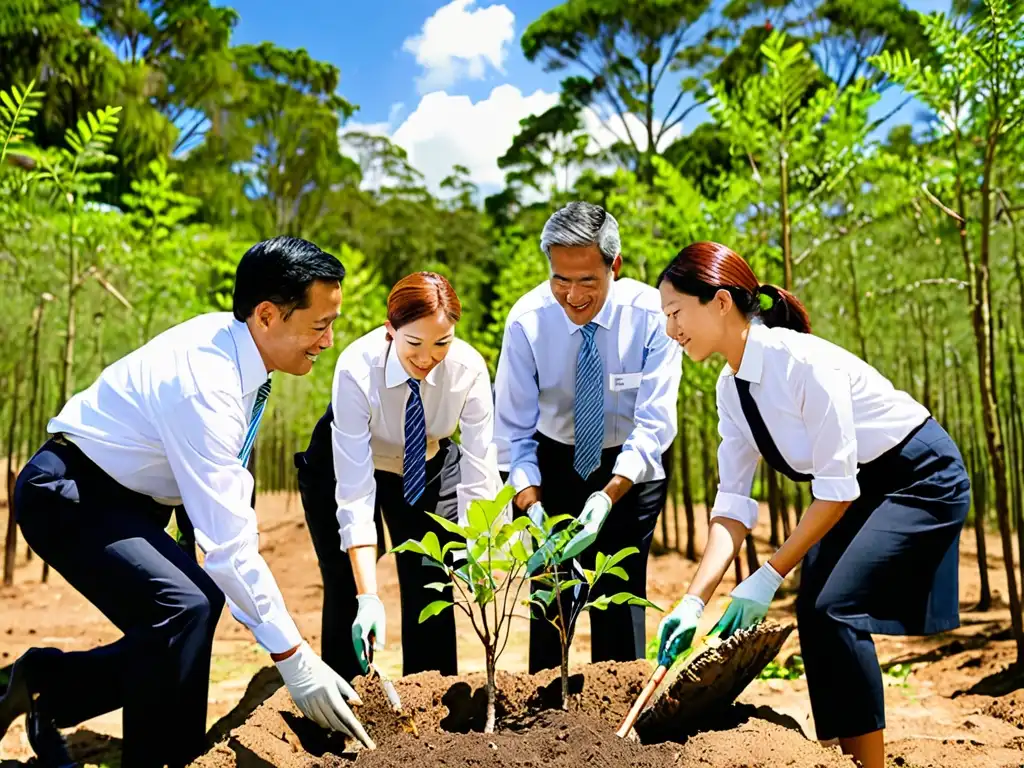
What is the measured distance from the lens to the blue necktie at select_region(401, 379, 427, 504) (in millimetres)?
3180

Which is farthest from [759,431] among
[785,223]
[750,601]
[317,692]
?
[785,223]

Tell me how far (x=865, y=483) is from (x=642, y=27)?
61.7ft

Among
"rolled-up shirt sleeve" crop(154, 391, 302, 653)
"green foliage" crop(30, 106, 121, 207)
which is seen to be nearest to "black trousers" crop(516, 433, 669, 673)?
"rolled-up shirt sleeve" crop(154, 391, 302, 653)

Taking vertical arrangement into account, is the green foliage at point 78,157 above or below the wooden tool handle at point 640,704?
above

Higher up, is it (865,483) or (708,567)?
(865,483)

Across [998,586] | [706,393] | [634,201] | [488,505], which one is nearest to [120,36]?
[634,201]

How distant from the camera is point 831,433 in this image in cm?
247

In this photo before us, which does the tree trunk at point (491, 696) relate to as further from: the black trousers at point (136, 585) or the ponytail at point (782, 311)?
the ponytail at point (782, 311)

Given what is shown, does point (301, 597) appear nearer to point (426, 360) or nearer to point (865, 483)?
point (426, 360)

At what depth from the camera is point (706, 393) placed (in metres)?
7.43

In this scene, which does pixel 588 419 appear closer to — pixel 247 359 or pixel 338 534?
pixel 338 534

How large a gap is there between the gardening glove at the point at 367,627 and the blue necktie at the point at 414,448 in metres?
0.49

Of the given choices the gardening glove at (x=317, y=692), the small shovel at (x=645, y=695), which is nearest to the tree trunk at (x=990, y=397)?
the small shovel at (x=645, y=695)

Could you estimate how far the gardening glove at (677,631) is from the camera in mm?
2535
